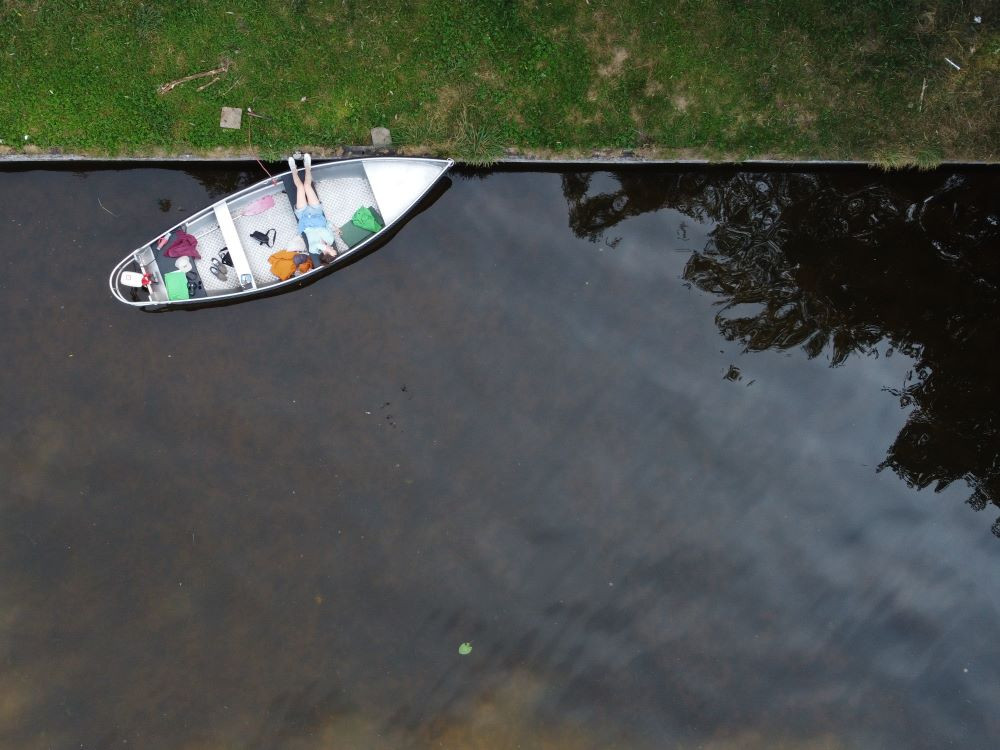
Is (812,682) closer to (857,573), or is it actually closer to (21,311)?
(857,573)

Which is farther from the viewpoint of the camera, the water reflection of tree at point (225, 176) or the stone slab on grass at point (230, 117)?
the water reflection of tree at point (225, 176)

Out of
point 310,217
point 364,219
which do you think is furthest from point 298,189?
point 364,219

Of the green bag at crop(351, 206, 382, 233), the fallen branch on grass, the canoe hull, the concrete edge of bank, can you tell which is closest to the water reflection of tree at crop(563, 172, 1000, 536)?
the concrete edge of bank

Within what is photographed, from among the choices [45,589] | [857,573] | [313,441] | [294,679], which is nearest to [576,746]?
[294,679]

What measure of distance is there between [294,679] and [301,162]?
27.3ft

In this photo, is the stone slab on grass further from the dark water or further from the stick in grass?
the dark water

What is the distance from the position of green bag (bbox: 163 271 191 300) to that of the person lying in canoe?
79.1 inches

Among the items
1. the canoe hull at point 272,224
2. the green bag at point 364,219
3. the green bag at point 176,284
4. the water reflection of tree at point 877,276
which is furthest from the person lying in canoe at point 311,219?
the water reflection of tree at point 877,276

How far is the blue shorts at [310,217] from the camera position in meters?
10.2

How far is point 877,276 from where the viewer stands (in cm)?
1104

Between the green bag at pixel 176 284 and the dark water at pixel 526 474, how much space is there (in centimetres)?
50

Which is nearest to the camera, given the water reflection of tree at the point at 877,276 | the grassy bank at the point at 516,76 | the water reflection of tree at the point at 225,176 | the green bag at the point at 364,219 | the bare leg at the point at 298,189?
the bare leg at the point at 298,189

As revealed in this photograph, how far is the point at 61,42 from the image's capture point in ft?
33.2

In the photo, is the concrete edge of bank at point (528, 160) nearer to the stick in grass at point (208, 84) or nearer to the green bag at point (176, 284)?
the stick in grass at point (208, 84)
